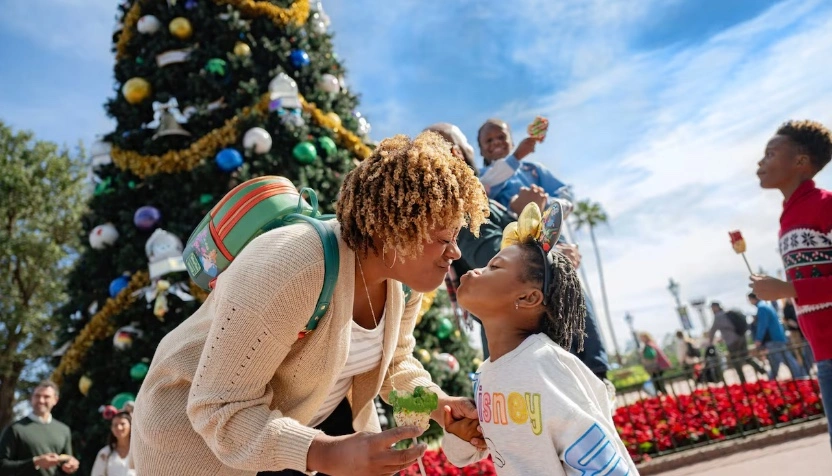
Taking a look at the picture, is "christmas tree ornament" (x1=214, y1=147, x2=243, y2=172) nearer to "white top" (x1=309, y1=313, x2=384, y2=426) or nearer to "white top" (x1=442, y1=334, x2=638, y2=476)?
"white top" (x1=309, y1=313, x2=384, y2=426)

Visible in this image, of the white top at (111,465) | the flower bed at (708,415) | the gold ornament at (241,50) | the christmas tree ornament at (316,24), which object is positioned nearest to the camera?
the white top at (111,465)

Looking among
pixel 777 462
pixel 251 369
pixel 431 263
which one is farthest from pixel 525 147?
pixel 777 462

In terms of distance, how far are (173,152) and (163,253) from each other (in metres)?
1.52

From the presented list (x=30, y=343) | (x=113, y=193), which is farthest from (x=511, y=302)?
(x=30, y=343)

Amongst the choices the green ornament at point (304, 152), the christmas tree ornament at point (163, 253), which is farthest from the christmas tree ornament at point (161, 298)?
the green ornament at point (304, 152)

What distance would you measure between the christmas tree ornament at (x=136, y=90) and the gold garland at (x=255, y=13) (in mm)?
966

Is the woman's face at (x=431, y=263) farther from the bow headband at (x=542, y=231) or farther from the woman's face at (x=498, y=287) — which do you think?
the bow headband at (x=542, y=231)

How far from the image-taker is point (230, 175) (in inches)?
293

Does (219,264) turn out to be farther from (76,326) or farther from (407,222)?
(76,326)

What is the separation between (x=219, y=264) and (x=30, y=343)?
20.3m

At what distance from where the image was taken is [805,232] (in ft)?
10.0

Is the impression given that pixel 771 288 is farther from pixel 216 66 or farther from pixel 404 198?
pixel 216 66

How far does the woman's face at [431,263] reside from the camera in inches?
79.5

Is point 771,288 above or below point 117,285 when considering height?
below
